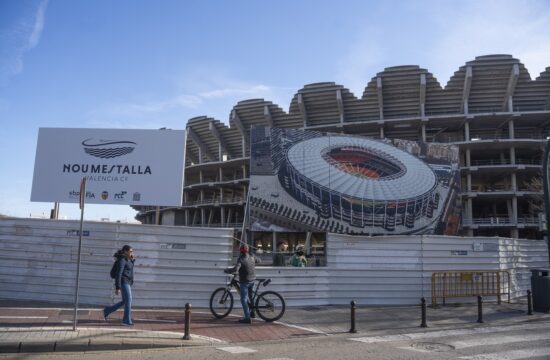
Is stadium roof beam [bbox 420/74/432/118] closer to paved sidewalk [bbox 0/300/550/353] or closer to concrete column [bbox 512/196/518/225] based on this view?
concrete column [bbox 512/196/518/225]

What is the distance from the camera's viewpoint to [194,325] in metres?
9.43

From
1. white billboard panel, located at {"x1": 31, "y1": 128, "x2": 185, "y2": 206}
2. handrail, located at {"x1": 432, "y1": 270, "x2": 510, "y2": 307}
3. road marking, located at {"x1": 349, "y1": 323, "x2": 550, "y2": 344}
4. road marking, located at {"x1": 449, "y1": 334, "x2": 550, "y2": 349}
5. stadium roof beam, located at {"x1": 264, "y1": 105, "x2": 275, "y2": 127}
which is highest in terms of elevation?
stadium roof beam, located at {"x1": 264, "y1": 105, "x2": 275, "y2": 127}

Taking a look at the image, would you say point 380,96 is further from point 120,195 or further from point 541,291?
point 120,195

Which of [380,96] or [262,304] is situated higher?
[380,96]

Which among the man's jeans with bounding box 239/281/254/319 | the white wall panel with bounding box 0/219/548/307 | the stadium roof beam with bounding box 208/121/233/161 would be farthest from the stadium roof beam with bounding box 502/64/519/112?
the man's jeans with bounding box 239/281/254/319

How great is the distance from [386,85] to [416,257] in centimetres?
4016

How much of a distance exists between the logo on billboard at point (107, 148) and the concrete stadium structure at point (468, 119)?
133 ft

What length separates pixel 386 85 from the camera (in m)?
50.9

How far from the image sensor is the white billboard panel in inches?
533

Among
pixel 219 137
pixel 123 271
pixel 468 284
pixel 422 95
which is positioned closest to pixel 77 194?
pixel 123 271

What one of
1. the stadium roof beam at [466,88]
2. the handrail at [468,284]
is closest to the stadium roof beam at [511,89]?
the stadium roof beam at [466,88]

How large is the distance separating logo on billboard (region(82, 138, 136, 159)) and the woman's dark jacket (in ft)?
17.2

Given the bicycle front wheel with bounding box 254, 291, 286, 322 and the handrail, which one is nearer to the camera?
the bicycle front wheel with bounding box 254, 291, 286, 322

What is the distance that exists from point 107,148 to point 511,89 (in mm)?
48443
